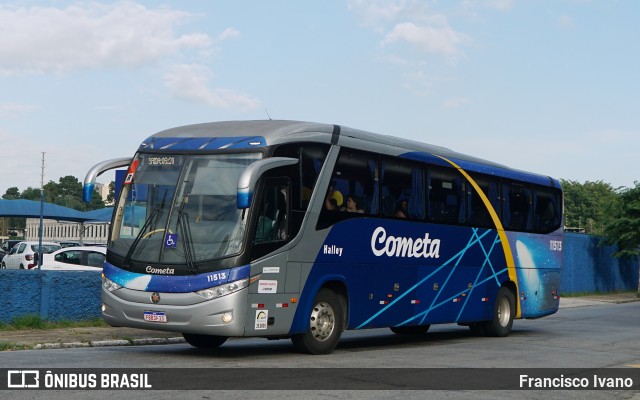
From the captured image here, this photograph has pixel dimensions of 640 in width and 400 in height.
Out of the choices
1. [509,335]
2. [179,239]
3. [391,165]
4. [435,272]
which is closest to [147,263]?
[179,239]

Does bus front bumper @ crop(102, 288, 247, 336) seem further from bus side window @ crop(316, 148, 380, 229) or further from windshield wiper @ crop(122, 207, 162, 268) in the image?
bus side window @ crop(316, 148, 380, 229)

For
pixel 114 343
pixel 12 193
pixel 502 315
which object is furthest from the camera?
pixel 12 193

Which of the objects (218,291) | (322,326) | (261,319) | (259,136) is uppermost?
(259,136)

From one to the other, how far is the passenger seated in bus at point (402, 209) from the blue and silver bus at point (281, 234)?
0.02 m

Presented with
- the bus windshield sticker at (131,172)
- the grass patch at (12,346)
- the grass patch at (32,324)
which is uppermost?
the bus windshield sticker at (131,172)

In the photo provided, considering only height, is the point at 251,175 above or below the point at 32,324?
above

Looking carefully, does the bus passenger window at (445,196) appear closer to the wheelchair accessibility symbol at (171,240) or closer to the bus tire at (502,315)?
the bus tire at (502,315)

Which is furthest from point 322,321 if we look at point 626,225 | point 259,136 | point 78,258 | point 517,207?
point 626,225

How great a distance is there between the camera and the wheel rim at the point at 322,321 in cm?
1462

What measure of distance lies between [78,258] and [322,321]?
17050 millimetres

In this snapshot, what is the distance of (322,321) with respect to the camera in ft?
48.4

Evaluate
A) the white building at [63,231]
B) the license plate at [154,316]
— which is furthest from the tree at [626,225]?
the white building at [63,231]

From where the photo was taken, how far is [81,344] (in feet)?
52.5

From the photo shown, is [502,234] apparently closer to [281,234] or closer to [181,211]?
[281,234]
